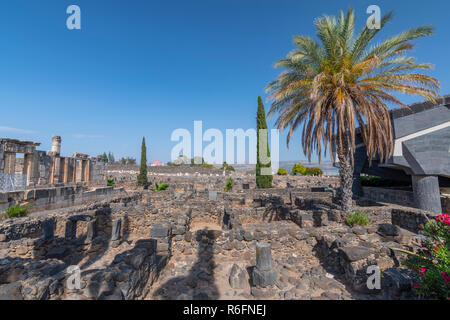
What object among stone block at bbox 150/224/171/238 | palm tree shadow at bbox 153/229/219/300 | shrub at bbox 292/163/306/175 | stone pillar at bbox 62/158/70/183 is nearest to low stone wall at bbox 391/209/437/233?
palm tree shadow at bbox 153/229/219/300

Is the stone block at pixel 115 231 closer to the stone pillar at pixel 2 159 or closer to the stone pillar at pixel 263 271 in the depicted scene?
the stone pillar at pixel 263 271

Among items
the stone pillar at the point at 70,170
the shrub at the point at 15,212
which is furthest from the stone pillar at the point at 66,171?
the shrub at the point at 15,212

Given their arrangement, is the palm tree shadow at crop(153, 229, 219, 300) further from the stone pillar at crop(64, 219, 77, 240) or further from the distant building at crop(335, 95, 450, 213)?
the distant building at crop(335, 95, 450, 213)

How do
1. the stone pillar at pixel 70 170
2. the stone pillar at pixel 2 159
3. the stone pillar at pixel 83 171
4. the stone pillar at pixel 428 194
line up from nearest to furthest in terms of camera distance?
the stone pillar at pixel 428 194 → the stone pillar at pixel 2 159 → the stone pillar at pixel 70 170 → the stone pillar at pixel 83 171

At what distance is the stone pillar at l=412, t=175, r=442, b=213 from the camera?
12.1 metres

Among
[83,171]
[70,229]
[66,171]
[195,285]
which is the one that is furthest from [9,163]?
[195,285]

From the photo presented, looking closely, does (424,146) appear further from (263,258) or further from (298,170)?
(298,170)

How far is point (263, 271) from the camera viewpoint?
5258 mm

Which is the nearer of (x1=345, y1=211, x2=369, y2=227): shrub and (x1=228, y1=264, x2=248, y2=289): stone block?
(x1=228, y1=264, x2=248, y2=289): stone block

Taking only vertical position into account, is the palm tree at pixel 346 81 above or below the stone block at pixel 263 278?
above

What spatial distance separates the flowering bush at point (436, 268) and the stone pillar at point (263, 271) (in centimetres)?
302

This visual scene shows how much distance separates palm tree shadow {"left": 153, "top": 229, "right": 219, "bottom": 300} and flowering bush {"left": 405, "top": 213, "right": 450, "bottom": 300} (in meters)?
4.42

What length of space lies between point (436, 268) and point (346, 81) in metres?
8.15

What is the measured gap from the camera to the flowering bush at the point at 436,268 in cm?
352
